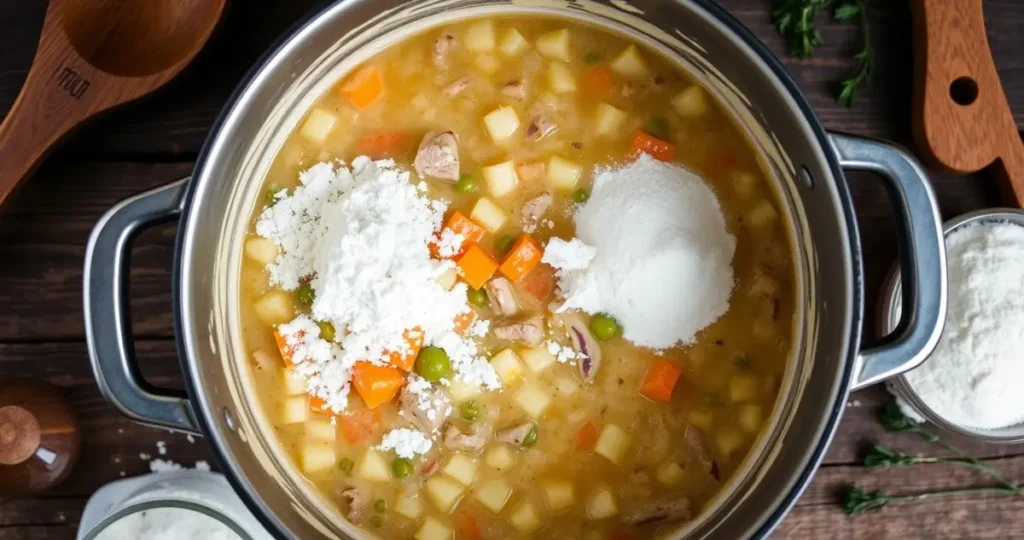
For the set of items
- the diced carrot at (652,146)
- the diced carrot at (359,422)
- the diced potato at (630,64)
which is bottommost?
the diced carrot at (359,422)

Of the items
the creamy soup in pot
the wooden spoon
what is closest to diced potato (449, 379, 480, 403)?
the creamy soup in pot

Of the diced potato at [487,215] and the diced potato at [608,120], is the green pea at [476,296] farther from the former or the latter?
the diced potato at [608,120]

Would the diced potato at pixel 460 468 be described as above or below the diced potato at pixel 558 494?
above

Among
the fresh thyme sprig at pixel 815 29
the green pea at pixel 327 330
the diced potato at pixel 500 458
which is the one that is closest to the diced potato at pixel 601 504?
the diced potato at pixel 500 458

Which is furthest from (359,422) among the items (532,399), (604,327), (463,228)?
(604,327)

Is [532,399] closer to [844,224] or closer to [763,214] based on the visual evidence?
[763,214]

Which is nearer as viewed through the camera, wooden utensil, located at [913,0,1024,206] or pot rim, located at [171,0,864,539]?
pot rim, located at [171,0,864,539]

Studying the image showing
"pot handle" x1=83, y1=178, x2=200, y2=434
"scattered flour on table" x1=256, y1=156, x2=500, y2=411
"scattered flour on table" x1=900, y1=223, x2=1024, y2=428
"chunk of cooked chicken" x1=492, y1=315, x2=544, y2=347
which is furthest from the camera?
"scattered flour on table" x1=900, y1=223, x2=1024, y2=428

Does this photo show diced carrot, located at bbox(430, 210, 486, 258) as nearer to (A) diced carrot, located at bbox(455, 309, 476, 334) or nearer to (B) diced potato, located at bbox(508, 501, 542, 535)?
(A) diced carrot, located at bbox(455, 309, 476, 334)

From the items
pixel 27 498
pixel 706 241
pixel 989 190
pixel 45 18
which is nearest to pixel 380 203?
pixel 706 241
